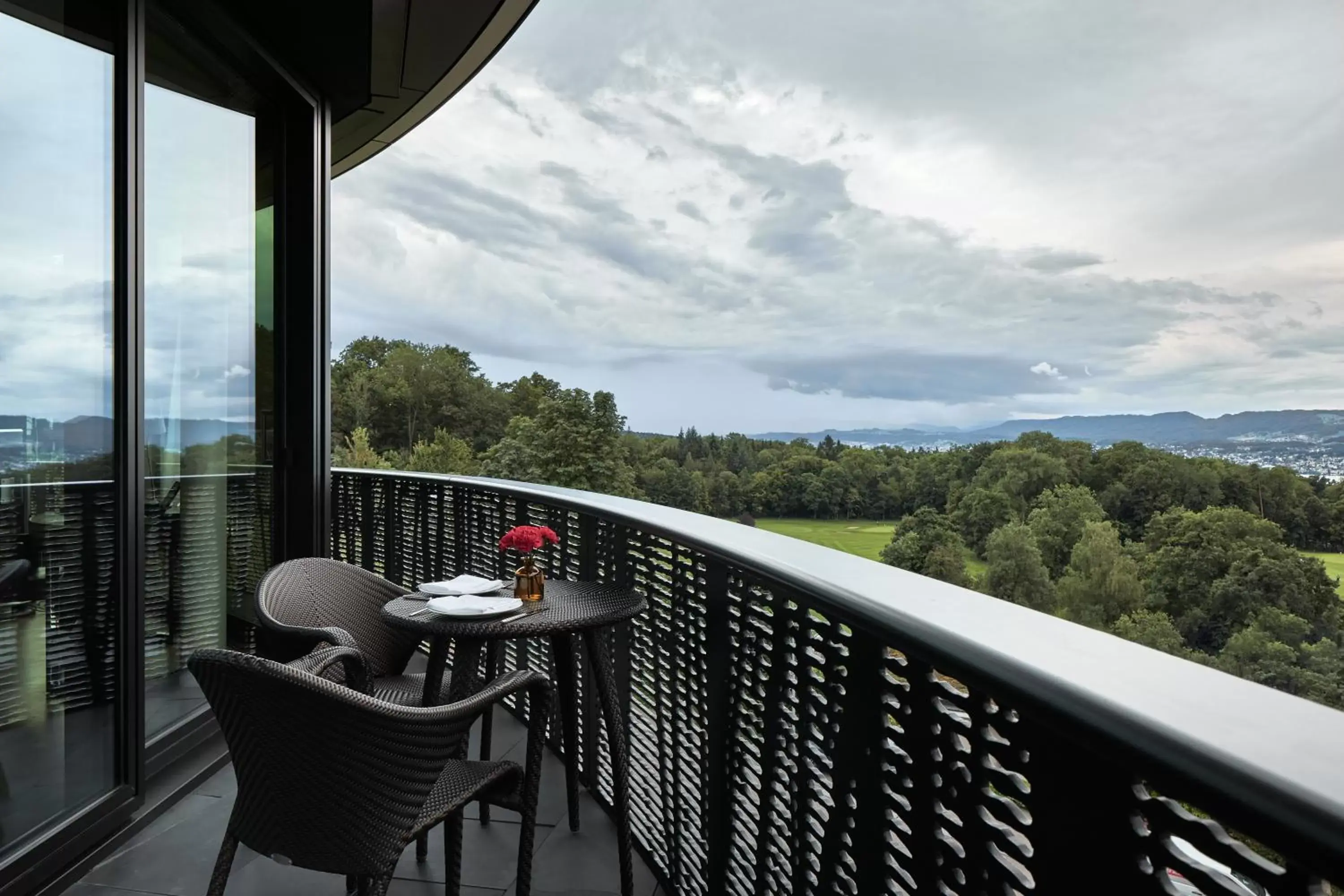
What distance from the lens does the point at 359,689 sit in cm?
240

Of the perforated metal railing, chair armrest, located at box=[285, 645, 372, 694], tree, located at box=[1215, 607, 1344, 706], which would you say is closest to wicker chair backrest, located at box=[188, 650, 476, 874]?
chair armrest, located at box=[285, 645, 372, 694]

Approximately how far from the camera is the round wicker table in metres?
2.24

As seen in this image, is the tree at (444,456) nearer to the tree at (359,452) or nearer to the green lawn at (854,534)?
the tree at (359,452)

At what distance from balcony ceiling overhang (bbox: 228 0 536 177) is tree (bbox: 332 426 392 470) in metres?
29.3

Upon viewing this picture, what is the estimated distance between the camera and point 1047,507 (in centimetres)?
3022

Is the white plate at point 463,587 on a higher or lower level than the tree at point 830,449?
lower

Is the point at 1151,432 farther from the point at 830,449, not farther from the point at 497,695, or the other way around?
the point at 497,695

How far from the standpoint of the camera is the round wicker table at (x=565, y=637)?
7.34 feet

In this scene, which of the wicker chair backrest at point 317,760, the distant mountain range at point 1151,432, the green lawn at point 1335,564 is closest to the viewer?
the wicker chair backrest at point 317,760

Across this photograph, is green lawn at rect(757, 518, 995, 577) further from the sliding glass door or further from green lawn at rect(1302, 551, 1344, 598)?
the sliding glass door

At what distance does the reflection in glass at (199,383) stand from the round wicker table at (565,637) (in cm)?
108

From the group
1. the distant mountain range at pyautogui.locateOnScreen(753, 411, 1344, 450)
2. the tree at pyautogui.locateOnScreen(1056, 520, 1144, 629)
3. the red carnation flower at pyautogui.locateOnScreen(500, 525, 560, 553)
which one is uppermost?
the distant mountain range at pyautogui.locateOnScreen(753, 411, 1344, 450)

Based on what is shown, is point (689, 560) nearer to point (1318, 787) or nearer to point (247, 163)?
point (1318, 787)

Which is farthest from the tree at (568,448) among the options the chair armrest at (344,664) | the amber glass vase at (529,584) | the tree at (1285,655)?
the chair armrest at (344,664)
